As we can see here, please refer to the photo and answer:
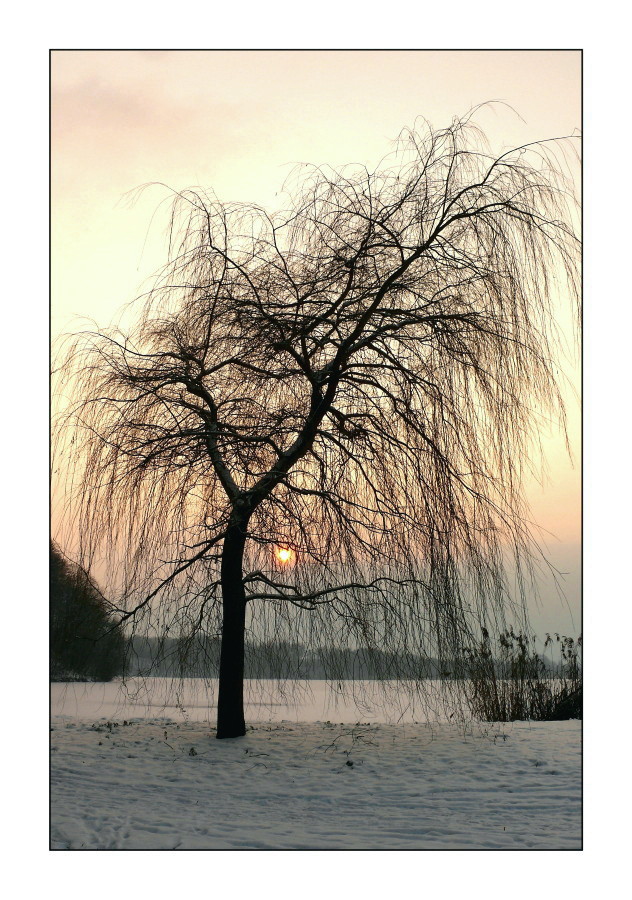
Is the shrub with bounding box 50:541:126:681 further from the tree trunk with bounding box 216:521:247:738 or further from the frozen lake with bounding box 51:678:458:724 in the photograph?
the tree trunk with bounding box 216:521:247:738

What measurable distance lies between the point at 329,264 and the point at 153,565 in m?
2.39

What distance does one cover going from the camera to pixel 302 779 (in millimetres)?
5223

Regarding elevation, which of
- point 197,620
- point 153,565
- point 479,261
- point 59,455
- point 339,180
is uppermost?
point 339,180

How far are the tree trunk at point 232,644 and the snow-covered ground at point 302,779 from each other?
0.52 ft

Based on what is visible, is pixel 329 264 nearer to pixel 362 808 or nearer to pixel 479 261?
pixel 479 261

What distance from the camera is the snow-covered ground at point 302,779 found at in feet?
13.8

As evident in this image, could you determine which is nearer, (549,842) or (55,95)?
(549,842)

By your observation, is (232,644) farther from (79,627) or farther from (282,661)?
(79,627)

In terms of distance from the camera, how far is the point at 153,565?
5.62 m

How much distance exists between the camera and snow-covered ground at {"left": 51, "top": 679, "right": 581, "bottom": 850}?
13.8 feet

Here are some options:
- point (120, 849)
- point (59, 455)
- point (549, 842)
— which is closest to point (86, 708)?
point (59, 455)

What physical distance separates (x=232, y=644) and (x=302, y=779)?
1.38 metres

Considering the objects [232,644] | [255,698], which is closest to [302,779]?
[232,644]

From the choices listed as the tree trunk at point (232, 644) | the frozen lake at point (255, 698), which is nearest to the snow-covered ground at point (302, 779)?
the frozen lake at point (255, 698)
